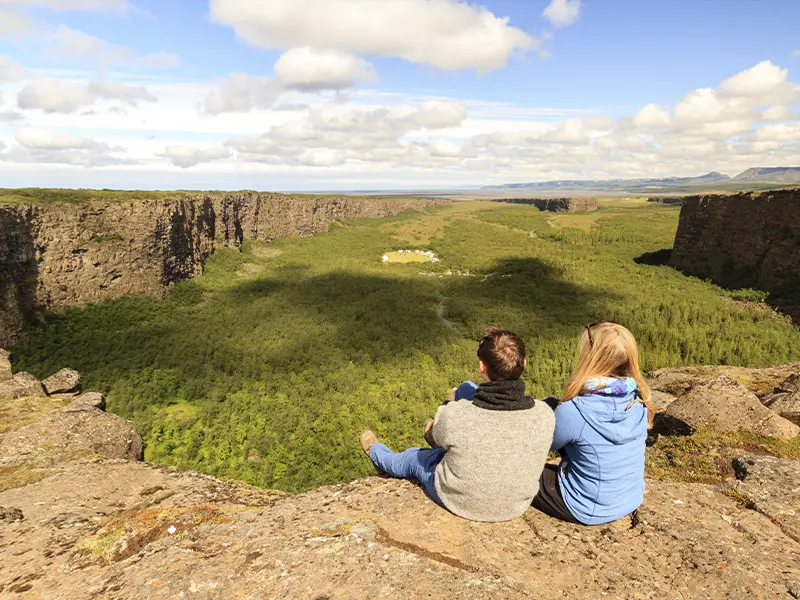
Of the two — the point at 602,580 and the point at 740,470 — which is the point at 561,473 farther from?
the point at 740,470

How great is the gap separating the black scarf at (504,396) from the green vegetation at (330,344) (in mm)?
4619

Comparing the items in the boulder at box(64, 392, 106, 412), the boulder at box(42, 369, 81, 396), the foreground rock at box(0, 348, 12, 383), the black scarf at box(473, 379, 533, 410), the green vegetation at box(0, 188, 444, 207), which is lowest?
the boulder at box(42, 369, 81, 396)

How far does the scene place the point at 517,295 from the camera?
37.7 meters

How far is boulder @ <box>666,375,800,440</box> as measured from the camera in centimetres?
778

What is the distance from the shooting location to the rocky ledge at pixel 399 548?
3.95 metres

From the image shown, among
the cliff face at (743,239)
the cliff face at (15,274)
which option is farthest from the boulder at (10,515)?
the cliff face at (743,239)

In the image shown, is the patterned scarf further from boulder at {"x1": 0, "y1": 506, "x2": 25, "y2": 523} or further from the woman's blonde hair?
boulder at {"x1": 0, "y1": 506, "x2": 25, "y2": 523}

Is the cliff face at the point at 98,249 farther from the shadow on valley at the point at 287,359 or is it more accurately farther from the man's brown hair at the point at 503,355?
the man's brown hair at the point at 503,355

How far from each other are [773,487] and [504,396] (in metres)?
4.62

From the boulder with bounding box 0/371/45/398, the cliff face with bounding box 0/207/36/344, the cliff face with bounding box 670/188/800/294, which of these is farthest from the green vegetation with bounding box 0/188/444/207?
the cliff face with bounding box 670/188/800/294

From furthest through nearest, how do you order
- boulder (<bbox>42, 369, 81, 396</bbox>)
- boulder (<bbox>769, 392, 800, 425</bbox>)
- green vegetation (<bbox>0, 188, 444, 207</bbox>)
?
green vegetation (<bbox>0, 188, 444, 207</bbox>) < boulder (<bbox>42, 369, 81, 396</bbox>) < boulder (<bbox>769, 392, 800, 425</bbox>)

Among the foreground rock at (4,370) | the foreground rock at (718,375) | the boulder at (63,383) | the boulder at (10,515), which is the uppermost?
Answer: the boulder at (10,515)

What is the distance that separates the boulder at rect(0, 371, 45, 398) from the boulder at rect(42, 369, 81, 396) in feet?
3.90

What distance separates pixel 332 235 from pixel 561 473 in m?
77.0
